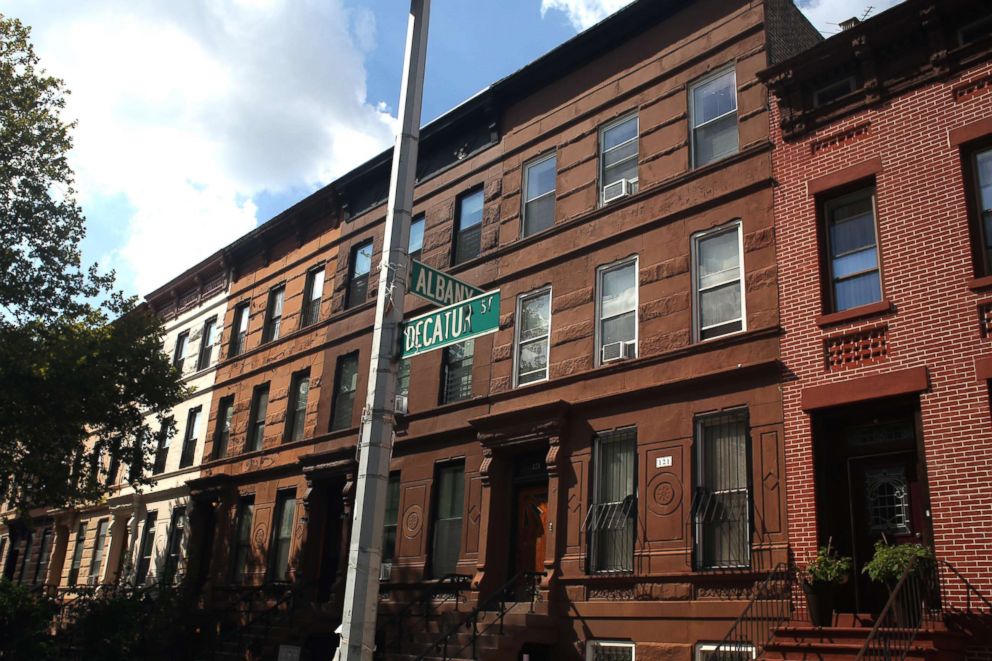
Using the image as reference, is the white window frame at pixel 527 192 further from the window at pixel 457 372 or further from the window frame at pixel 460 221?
the window at pixel 457 372

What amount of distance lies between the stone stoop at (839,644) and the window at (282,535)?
15126mm

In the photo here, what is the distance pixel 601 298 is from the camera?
17438 millimetres

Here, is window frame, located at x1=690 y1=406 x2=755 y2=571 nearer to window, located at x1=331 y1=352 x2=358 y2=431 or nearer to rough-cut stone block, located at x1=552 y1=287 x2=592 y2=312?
rough-cut stone block, located at x1=552 y1=287 x2=592 y2=312

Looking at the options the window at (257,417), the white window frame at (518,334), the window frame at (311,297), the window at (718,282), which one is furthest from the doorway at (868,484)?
the window at (257,417)

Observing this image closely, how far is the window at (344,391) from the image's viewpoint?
23484mm

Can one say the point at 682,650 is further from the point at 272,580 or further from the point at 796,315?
the point at 272,580

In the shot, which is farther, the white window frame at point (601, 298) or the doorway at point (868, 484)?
the white window frame at point (601, 298)

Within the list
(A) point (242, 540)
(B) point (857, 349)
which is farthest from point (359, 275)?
(B) point (857, 349)

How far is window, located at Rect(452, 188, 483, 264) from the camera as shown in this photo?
834 inches

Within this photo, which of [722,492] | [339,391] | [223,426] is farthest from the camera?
[223,426]

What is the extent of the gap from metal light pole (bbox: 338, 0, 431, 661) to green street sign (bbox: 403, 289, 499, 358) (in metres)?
0.20

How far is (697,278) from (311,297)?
46.7 ft

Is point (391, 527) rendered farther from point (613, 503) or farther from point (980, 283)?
point (980, 283)

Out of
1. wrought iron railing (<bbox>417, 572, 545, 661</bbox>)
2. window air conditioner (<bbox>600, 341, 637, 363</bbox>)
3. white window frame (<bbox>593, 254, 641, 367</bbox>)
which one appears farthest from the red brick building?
wrought iron railing (<bbox>417, 572, 545, 661</bbox>)
